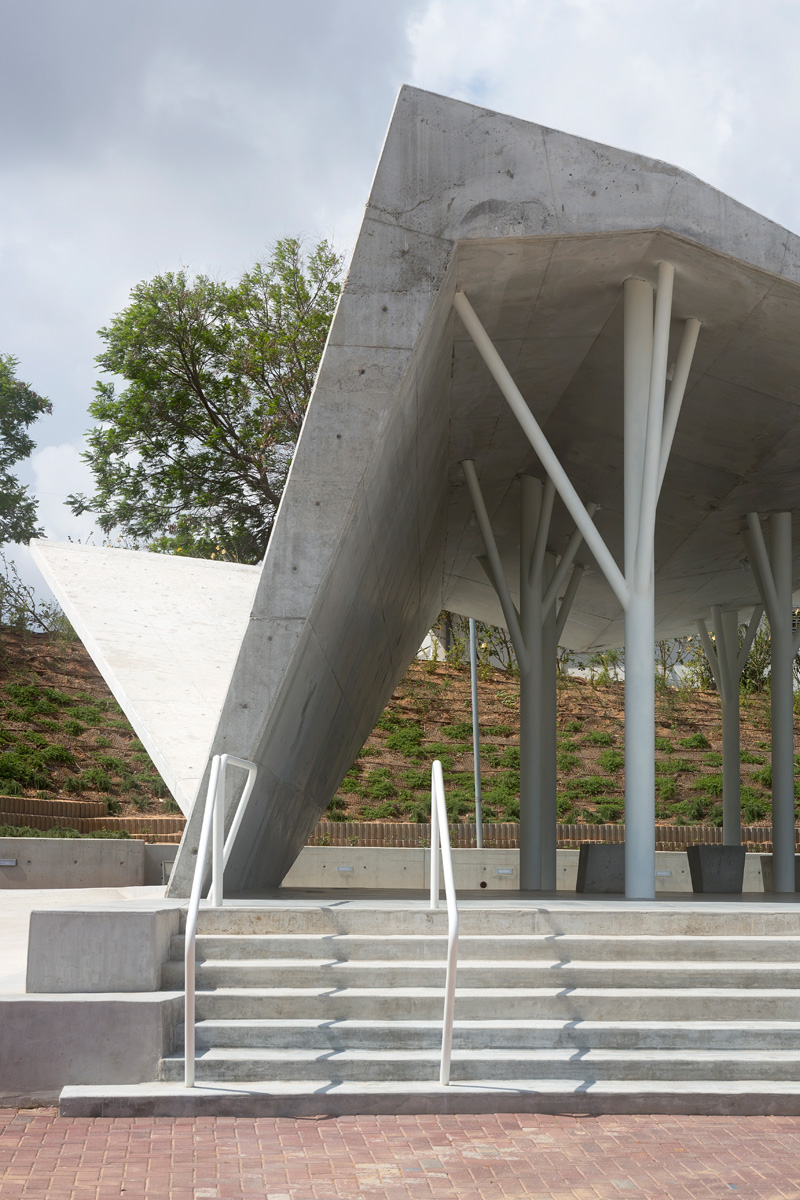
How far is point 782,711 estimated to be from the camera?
17203 millimetres

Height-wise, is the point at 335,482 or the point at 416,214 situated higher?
the point at 416,214

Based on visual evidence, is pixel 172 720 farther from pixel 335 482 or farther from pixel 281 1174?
pixel 281 1174

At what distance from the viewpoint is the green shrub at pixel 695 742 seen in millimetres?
31344

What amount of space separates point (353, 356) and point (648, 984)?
16.1 ft

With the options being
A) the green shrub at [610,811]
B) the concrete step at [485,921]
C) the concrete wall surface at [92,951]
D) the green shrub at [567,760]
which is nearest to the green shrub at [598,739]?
the green shrub at [567,760]

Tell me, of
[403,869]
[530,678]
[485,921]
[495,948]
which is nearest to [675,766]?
[403,869]

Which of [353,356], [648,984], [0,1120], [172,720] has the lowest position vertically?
[0,1120]

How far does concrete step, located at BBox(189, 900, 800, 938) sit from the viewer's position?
7188 millimetres

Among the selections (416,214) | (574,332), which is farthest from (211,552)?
(416,214)

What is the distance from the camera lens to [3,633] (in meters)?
31.7

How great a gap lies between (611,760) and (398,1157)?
A: 2535 centimetres

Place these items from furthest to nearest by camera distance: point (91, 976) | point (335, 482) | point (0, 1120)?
point (335, 482) < point (91, 976) < point (0, 1120)

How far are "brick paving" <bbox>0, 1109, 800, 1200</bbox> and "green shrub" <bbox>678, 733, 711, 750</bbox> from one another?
85.8 ft

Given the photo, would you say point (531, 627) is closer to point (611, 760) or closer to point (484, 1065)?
point (484, 1065)
